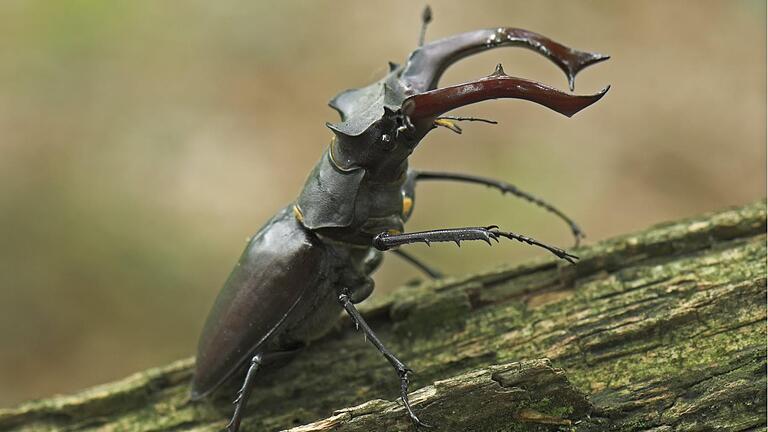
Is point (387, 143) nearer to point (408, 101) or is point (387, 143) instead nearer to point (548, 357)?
point (408, 101)

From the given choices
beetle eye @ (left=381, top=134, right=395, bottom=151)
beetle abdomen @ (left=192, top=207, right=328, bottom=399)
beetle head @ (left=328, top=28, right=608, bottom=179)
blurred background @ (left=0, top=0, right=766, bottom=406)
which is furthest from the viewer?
blurred background @ (left=0, top=0, right=766, bottom=406)

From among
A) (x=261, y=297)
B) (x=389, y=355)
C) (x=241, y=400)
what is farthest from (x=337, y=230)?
(x=241, y=400)

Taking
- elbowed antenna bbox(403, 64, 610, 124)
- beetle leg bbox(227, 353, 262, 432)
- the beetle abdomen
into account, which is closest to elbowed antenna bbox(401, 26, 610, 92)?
elbowed antenna bbox(403, 64, 610, 124)

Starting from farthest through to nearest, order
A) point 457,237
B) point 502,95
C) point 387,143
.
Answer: point 387,143 < point 457,237 < point 502,95

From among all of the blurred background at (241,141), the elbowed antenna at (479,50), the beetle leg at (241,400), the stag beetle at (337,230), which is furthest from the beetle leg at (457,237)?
the blurred background at (241,141)

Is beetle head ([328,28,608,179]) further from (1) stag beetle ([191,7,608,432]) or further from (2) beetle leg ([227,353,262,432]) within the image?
(2) beetle leg ([227,353,262,432])

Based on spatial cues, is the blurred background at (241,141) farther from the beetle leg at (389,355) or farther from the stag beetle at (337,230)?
the beetle leg at (389,355)
